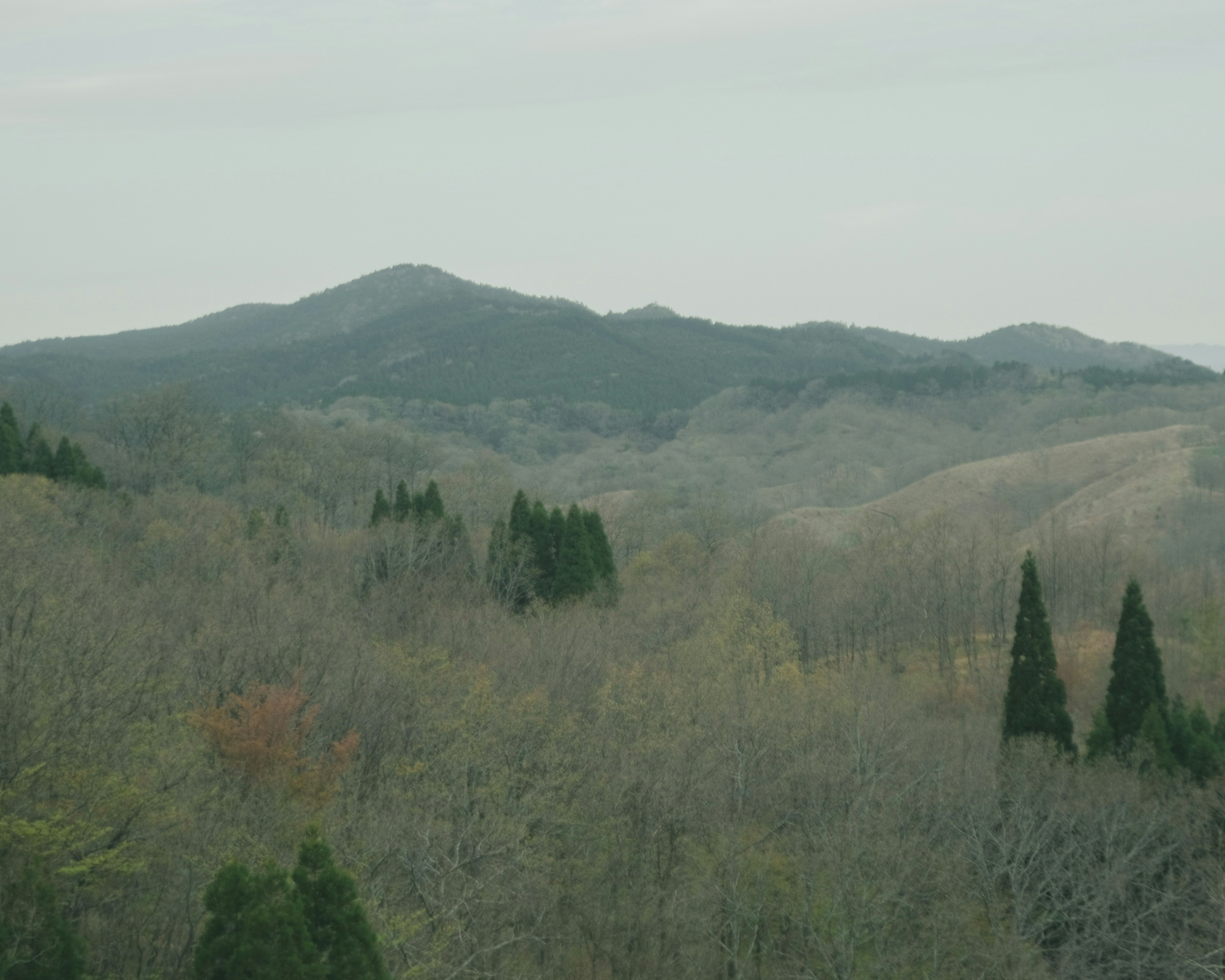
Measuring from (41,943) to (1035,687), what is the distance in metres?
26.3

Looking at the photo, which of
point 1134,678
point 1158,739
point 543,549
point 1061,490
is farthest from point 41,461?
point 1061,490

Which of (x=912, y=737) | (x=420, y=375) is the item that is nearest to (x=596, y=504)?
(x=912, y=737)

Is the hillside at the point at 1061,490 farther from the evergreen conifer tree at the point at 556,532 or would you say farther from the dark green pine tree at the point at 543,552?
the dark green pine tree at the point at 543,552

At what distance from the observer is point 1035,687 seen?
109ft

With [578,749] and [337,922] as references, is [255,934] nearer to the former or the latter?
[337,922]

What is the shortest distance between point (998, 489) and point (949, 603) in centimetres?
6514

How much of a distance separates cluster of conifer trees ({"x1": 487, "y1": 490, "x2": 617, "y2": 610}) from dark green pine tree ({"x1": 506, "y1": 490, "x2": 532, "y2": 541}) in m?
0.03

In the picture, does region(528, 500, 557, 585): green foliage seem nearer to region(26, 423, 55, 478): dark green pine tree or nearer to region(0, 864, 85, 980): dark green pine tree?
region(26, 423, 55, 478): dark green pine tree

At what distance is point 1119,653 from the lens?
34188 mm

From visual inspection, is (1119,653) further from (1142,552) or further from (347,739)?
(1142,552)

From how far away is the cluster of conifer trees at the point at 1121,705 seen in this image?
32.5m

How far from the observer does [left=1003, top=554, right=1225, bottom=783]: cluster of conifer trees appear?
32500 millimetres

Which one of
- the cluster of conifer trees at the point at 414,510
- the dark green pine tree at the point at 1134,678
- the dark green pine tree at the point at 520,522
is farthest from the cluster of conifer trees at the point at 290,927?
the dark green pine tree at the point at 520,522

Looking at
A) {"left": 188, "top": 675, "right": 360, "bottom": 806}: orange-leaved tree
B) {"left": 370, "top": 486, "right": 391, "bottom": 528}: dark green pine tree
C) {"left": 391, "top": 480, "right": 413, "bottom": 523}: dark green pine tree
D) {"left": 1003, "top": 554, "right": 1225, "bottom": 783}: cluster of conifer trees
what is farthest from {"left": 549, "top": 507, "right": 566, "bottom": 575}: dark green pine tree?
{"left": 188, "top": 675, "right": 360, "bottom": 806}: orange-leaved tree
